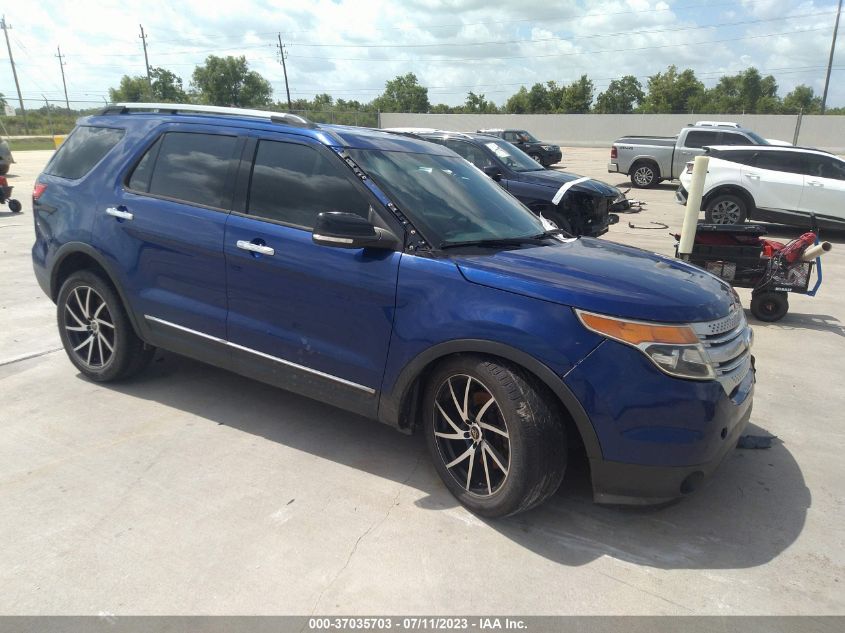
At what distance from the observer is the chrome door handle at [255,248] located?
360 centimetres

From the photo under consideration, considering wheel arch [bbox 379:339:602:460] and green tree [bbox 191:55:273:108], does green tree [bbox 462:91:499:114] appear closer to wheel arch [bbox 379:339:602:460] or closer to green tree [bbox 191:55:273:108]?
green tree [bbox 191:55:273:108]

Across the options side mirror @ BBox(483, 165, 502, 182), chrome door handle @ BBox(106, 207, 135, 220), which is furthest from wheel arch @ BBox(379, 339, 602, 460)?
side mirror @ BBox(483, 165, 502, 182)

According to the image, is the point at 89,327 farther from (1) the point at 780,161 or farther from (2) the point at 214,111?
(1) the point at 780,161

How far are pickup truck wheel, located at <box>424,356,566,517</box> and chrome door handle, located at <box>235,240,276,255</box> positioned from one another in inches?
47.5

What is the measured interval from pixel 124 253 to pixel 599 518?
338 cm

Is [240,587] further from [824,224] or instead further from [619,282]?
[824,224]

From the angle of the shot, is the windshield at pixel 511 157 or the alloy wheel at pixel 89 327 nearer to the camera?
the alloy wheel at pixel 89 327

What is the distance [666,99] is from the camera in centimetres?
7025

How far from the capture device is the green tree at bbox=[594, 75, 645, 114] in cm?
7281

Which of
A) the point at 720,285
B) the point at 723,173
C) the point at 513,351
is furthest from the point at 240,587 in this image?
the point at 723,173

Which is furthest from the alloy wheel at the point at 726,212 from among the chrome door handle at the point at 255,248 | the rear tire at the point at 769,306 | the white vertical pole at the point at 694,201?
the chrome door handle at the point at 255,248

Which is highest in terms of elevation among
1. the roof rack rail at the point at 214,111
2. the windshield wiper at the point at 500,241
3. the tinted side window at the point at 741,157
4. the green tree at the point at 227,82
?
the green tree at the point at 227,82

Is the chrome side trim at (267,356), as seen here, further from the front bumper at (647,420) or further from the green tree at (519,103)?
the green tree at (519,103)

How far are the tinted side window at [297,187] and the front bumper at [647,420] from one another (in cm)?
152
